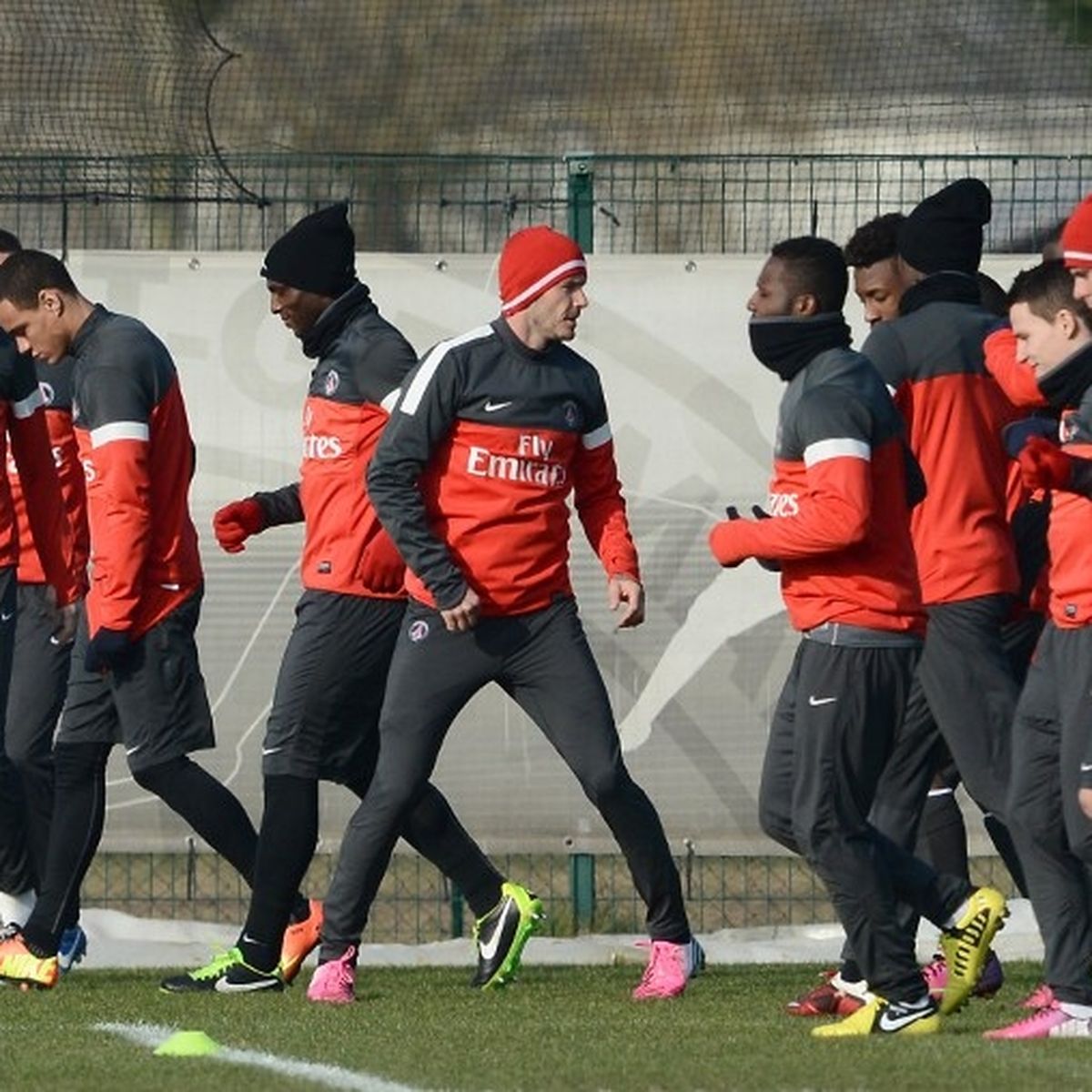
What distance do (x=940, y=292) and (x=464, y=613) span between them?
5.48ft

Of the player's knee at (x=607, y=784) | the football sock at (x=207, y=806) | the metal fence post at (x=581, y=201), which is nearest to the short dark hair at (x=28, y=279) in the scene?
the football sock at (x=207, y=806)

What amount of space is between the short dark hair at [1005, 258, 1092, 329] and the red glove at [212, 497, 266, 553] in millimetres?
2787

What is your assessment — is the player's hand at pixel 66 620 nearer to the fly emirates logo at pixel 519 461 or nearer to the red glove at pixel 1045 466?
the fly emirates logo at pixel 519 461

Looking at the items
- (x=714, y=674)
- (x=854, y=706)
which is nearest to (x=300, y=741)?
(x=854, y=706)

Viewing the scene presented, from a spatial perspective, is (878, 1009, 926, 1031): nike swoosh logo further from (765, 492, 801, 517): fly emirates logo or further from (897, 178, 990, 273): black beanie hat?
A: (897, 178, 990, 273): black beanie hat

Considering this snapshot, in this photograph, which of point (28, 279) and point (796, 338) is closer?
point (796, 338)

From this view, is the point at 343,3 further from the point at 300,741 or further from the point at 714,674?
the point at 300,741

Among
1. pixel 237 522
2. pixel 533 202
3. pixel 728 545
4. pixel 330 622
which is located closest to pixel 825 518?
pixel 728 545

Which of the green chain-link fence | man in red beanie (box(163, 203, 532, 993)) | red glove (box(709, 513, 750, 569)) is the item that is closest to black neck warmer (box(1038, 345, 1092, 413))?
red glove (box(709, 513, 750, 569))

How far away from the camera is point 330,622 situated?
984 centimetres

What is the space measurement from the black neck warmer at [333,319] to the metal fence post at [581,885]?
3.03m

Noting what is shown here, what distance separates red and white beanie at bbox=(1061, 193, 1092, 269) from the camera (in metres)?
8.06

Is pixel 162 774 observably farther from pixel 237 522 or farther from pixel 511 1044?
pixel 511 1044

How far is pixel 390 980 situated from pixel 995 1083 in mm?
3640
